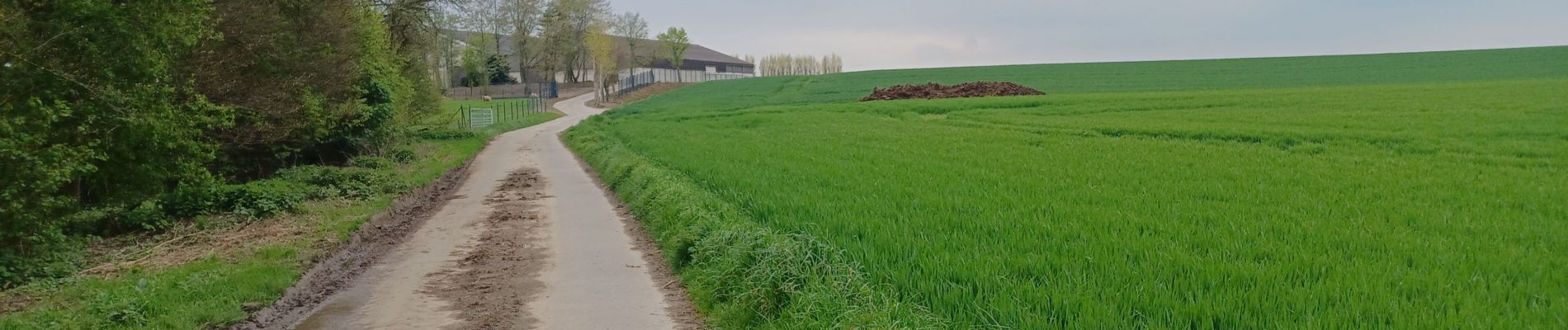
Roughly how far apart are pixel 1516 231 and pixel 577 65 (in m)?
86.5

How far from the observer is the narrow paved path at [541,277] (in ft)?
21.6

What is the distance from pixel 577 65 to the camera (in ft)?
291

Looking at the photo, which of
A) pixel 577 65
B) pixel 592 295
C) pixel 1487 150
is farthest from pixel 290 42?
pixel 577 65

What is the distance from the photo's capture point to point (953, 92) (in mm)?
43094

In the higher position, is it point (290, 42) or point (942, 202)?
point (290, 42)

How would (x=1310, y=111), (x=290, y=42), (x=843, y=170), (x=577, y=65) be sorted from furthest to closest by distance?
1. (x=577, y=65)
2. (x=1310, y=111)
3. (x=290, y=42)
4. (x=843, y=170)

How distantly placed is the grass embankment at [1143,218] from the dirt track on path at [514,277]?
43 cm

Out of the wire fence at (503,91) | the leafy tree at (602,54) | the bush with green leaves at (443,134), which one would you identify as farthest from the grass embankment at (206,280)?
the wire fence at (503,91)

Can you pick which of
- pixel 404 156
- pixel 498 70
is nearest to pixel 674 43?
pixel 498 70

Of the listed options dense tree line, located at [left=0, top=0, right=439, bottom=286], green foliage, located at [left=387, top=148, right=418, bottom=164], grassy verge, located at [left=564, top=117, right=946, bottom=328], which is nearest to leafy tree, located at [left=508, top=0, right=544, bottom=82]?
green foliage, located at [left=387, top=148, right=418, bottom=164]

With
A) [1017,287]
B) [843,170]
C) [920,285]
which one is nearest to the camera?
[1017,287]

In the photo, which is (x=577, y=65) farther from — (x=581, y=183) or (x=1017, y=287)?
(x=1017, y=287)

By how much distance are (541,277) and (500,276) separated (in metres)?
0.41

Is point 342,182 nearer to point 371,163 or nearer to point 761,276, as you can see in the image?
point 371,163
